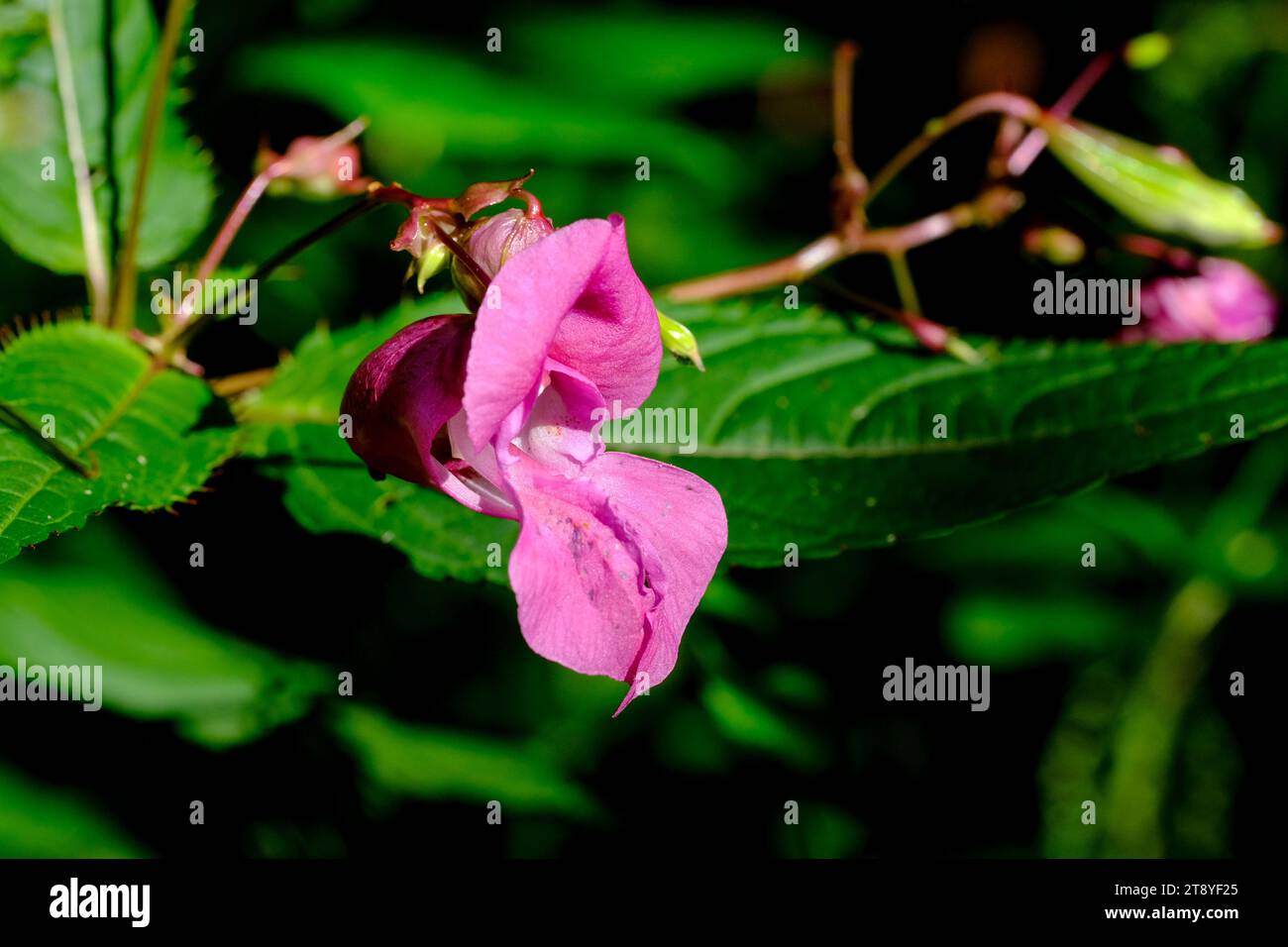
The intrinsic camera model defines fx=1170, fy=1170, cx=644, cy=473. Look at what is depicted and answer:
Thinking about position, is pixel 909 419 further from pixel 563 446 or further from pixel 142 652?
pixel 142 652

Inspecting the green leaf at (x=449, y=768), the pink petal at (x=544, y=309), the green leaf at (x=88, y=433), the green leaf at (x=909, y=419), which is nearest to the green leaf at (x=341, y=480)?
the green leaf at (x=88, y=433)

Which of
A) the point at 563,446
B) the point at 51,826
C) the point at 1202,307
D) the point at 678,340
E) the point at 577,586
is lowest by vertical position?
the point at 51,826

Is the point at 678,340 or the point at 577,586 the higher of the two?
the point at 678,340

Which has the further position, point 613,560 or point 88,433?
point 88,433

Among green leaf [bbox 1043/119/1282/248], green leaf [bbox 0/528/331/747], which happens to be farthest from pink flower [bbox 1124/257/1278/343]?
green leaf [bbox 0/528/331/747]

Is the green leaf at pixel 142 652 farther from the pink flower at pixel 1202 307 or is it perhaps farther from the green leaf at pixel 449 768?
the pink flower at pixel 1202 307

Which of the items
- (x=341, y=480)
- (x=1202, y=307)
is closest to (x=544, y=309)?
(x=341, y=480)

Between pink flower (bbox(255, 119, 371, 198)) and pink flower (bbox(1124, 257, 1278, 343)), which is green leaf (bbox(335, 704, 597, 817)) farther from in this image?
pink flower (bbox(1124, 257, 1278, 343))
